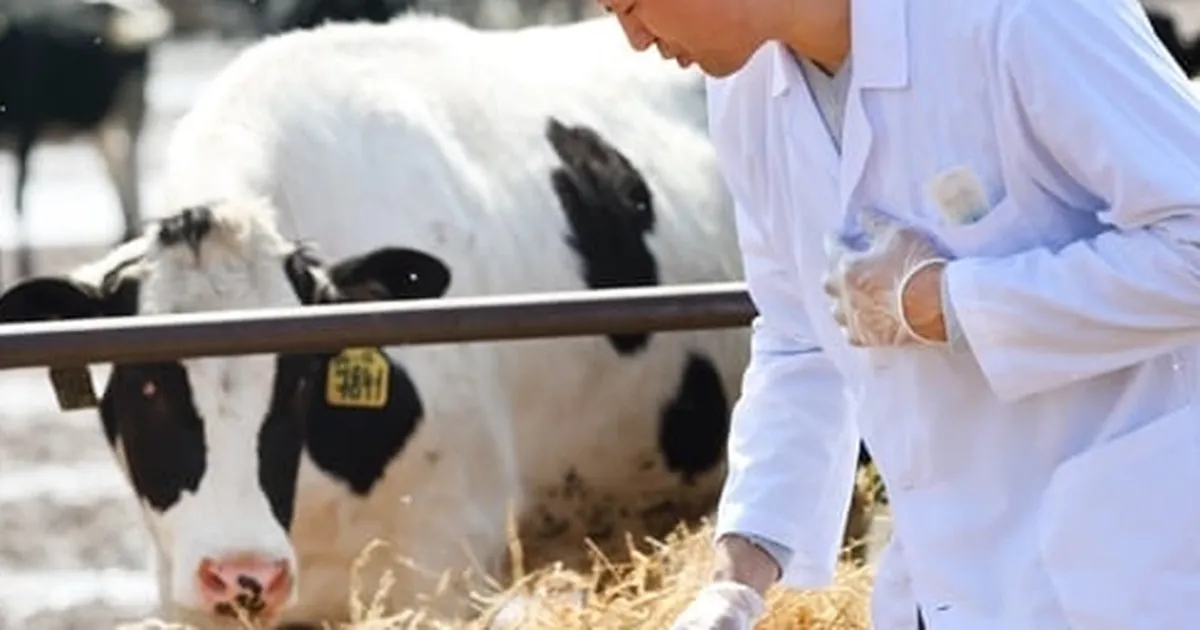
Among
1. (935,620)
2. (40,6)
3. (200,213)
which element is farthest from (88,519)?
(935,620)

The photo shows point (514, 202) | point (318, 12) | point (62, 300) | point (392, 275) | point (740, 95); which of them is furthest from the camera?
point (318, 12)

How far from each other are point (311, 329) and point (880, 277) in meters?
1.83

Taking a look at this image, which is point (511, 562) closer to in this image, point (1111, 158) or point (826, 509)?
point (826, 509)

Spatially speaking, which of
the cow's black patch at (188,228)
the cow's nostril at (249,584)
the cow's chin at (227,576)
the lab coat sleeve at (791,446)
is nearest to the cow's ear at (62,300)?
the cow's black patch at (188,228)

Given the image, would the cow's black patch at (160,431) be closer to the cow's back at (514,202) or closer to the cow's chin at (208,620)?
the cow's chin at (208,620)

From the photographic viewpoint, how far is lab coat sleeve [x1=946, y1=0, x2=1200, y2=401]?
214 centimetres

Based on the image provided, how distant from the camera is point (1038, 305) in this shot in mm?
2180

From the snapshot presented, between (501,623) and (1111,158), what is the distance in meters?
2.26

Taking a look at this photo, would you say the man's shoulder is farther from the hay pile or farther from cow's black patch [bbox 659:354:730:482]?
cow's black patch [bbox 659:354:730:482]

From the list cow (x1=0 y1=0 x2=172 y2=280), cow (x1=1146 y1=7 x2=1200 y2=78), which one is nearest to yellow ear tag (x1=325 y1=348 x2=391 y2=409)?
cow (x1=1146 y1=7 x2=1200 y2=78)

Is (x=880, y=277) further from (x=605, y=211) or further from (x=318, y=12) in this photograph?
(x=318, y=12)

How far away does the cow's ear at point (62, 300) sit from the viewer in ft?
17.2

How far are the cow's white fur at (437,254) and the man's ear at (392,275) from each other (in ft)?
0.45

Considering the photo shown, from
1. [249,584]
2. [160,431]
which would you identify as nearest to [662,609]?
[249,584]
